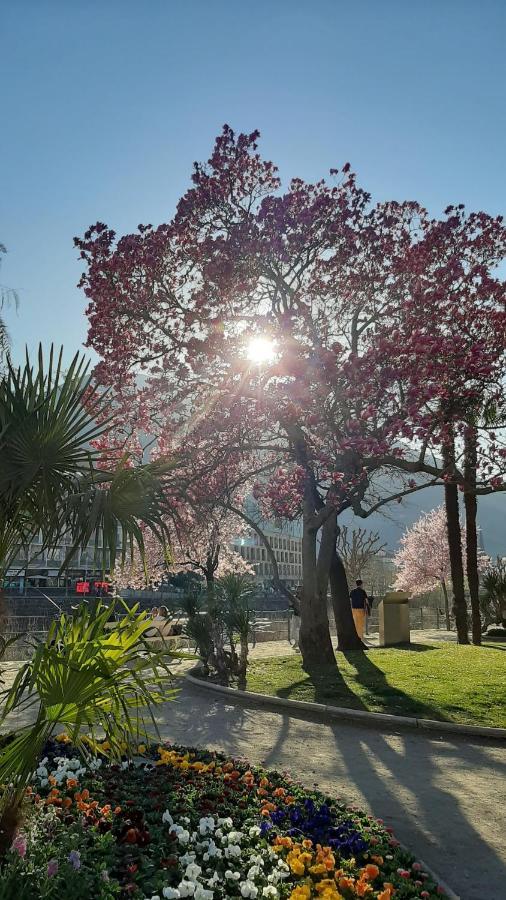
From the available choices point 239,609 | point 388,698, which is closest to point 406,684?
point 388,698

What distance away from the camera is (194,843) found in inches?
184

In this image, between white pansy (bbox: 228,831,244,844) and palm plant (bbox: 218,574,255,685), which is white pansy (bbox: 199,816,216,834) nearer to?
white pansy (bbox: 228,831,244,844)

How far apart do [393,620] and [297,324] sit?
1131 centimetres

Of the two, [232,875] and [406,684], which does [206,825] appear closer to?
[232,875]

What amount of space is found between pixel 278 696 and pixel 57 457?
8.49 m

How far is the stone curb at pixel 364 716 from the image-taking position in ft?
30.8

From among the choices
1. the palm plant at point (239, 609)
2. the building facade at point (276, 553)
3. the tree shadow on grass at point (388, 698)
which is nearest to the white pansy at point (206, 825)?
the tree shadow on grass at point (388, 698)

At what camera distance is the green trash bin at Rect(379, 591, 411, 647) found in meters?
22.3

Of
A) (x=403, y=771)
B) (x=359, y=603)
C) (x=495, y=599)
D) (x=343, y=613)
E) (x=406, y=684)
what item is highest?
(x=495, y=599)

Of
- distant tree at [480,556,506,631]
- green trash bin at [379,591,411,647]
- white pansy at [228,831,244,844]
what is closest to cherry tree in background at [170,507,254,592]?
green trash bin at [379,591,411,647]

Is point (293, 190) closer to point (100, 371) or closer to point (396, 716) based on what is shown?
point (100, 371)

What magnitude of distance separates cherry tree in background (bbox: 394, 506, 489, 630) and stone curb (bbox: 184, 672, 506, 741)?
40.4 m

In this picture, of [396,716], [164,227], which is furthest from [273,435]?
[396,716]

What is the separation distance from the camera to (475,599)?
22.7 metres
